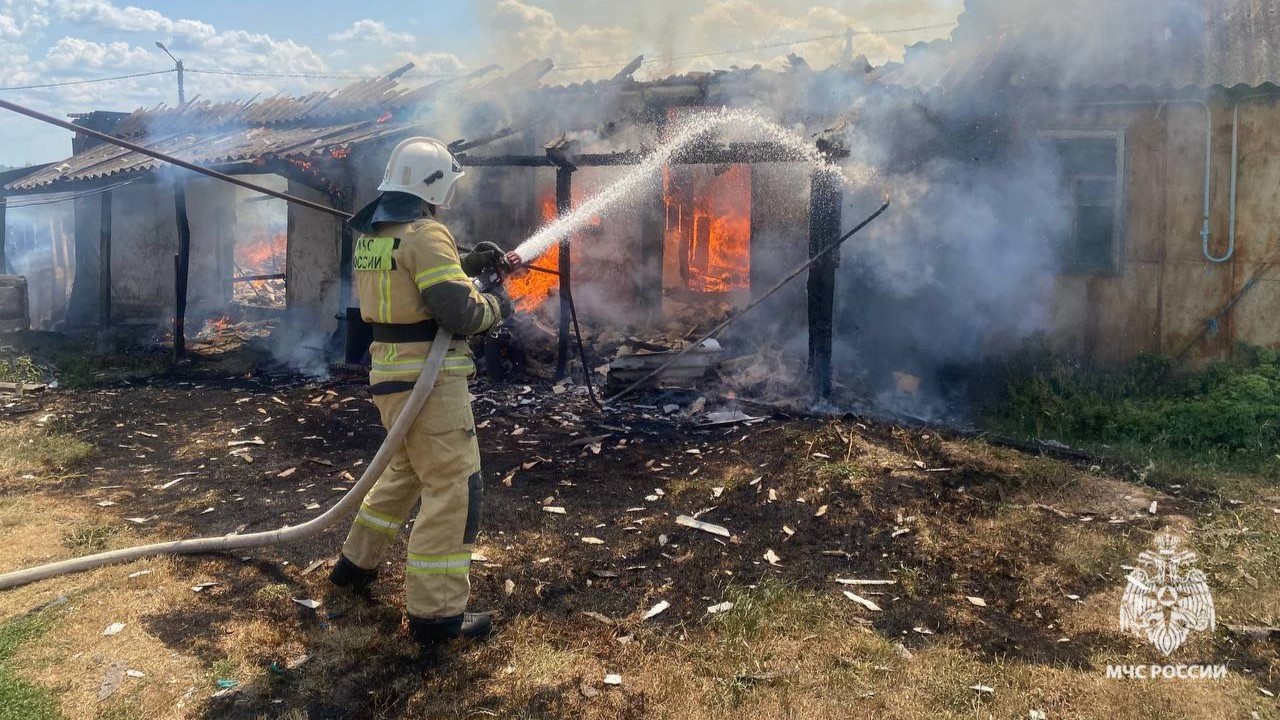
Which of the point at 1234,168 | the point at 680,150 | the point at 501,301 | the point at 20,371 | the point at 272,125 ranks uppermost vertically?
the point at 272,125

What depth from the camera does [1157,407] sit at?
8086 millimetres

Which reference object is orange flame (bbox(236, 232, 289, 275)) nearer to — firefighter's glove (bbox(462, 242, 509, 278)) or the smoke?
the smoke

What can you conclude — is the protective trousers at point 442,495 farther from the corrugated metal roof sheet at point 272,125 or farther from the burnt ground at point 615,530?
the corrugated metal roof sheet at point 272,125

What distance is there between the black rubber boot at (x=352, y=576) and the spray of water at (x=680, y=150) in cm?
551

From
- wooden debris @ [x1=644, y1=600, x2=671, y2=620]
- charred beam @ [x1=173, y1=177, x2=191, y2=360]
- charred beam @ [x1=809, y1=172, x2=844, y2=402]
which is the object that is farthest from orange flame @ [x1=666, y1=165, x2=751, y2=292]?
wooden debris @ [x1=644, y1=600, x2=671, y2=620]

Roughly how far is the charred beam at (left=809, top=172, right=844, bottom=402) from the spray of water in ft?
2.97

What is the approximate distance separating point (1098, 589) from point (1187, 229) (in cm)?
686

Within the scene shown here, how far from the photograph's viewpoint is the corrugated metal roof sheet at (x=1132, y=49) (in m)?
8.86

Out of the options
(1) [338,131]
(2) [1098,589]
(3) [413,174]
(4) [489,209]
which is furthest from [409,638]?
(1) [338,131]

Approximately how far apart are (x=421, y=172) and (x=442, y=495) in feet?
5.60

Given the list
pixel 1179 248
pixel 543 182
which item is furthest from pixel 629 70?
pixel 1179 248

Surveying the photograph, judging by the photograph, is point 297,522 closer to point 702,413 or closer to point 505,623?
point 505,623

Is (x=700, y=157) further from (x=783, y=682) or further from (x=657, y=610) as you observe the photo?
(x=783, y=682)

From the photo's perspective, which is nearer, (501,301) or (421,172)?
(421,172)
